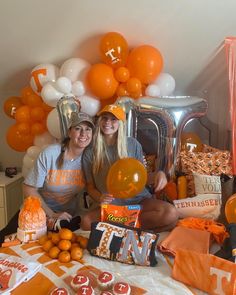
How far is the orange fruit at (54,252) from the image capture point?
1376 millimetres

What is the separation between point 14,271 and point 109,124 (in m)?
0.90

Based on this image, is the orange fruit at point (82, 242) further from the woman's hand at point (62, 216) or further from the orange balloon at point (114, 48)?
the orange balloon at point (114, 48)

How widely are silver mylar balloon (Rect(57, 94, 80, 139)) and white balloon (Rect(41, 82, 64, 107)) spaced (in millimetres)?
75

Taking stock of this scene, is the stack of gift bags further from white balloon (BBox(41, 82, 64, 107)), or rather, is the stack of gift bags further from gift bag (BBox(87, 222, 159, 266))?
white balloon (BBox(41, 82, 64, 107))

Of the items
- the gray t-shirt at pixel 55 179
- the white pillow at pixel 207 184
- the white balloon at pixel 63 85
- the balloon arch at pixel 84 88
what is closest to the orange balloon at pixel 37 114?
the balloon arch at pixel 84 88

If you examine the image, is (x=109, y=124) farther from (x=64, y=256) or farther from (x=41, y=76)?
(x=64, y=256)

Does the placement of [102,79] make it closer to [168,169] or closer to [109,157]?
[109,157]

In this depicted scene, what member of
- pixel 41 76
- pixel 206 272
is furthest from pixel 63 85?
pixel 206 272

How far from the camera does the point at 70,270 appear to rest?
1283 millimetres

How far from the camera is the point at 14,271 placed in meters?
1.23

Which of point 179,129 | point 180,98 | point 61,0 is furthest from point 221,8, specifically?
point 61,0

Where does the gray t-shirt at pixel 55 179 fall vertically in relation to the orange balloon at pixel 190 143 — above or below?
below

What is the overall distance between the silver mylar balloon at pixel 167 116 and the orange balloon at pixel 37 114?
600mm

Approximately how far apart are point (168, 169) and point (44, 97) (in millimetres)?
938
